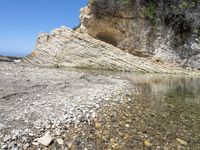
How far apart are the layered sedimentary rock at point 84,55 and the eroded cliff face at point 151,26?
1837 millimetres

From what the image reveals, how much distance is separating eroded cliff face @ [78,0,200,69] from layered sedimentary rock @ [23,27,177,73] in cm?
184

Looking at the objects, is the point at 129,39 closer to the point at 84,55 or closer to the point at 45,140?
the point at 84,55

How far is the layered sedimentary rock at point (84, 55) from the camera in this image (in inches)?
1006

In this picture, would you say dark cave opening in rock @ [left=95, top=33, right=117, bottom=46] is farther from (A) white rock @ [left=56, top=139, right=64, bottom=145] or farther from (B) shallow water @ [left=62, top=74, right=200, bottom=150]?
(A) white rock @ [left=56, top=139, right=64, bottom=145]

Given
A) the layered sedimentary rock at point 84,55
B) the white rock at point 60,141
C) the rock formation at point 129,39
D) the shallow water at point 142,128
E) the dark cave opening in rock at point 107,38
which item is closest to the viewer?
the white rock at point 60,141

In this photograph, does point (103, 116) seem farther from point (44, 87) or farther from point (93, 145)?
point (44, 87)

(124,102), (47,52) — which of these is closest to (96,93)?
(124,102)

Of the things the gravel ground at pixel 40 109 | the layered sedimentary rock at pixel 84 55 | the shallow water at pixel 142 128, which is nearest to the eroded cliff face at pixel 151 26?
the layered sedimentary rock at pixel 84 55

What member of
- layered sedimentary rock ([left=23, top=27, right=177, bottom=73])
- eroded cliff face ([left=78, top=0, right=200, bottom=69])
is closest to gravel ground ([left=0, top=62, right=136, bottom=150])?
layered sedimentary rock ([left=23, top=27, right=177, bottom=73])

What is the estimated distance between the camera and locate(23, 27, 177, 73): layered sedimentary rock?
25.6m

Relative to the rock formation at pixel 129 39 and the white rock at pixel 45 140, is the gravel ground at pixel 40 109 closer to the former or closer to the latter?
the white rock at pixel 45 140

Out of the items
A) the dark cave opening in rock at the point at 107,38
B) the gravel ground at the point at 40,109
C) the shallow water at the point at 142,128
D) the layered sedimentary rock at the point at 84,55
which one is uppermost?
the dark cave opening in rock at the point at 107,38

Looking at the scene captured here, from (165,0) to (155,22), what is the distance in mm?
2123

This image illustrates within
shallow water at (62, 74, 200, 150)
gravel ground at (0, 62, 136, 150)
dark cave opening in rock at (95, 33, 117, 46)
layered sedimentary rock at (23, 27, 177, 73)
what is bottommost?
shallow water at (62, 74, 200, 150)
